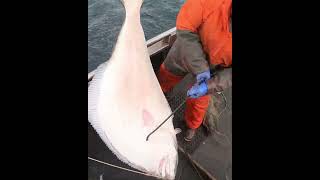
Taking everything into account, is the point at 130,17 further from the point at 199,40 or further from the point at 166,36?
the point at 166,36

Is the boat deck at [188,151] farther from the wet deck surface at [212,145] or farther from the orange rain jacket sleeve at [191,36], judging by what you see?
the orange rain jacket sleeve at [191,36]

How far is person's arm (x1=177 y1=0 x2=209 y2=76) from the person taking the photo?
2.55 m

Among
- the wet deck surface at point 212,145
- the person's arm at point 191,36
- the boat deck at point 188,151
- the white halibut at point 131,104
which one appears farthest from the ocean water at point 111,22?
the white halibut at point 131,104

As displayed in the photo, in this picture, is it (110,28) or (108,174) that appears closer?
(108,174)

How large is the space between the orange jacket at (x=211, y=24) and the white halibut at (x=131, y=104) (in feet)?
2.29

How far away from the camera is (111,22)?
5.51m

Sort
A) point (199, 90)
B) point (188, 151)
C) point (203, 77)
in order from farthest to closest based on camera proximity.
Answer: point (188, 151)
point (203, 77)
point (199, 90)

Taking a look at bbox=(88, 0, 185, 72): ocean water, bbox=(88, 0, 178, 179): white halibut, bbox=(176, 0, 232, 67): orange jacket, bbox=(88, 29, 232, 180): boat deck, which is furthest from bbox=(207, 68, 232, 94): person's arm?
bbox=(88, 0, 185, 72): ocean water

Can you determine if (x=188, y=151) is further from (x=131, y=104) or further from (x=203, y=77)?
(x=131, y=104)

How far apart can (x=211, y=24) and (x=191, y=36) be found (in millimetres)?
180

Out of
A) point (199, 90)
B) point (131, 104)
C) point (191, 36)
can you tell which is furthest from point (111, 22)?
point (131, 104)
